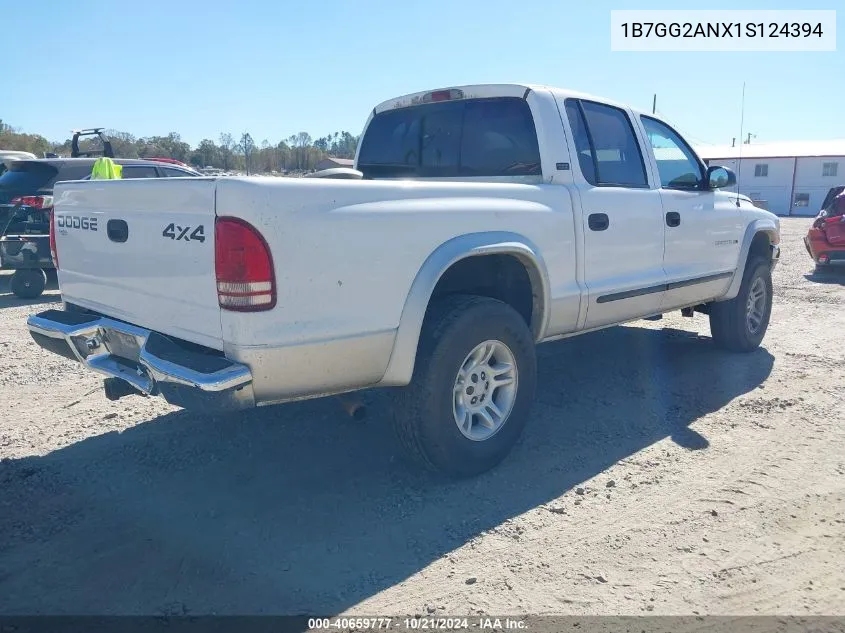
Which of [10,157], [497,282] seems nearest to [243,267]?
[497,282]

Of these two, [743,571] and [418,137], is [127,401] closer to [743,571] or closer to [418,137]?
[418,137]

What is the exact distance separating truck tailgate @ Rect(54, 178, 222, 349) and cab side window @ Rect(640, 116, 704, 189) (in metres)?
3.58

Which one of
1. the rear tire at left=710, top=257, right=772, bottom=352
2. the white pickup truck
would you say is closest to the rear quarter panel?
the white pickup truck

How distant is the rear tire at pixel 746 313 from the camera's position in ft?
21.0

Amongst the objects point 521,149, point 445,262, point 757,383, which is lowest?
point 757,383

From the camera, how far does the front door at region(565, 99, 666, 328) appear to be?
4484 millimetres

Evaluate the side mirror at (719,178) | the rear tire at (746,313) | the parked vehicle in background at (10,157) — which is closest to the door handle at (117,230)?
the side mirror at (719,178)

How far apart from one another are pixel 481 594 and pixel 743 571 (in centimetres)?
113

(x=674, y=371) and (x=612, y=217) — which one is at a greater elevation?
(x=612, y=217)

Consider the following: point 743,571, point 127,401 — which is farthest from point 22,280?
point 743,571

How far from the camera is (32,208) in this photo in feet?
31.9

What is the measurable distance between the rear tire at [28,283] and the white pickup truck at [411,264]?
19.0ft

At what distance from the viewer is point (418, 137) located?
16.8 ft

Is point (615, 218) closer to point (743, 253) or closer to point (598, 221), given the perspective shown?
point (598, 221)
